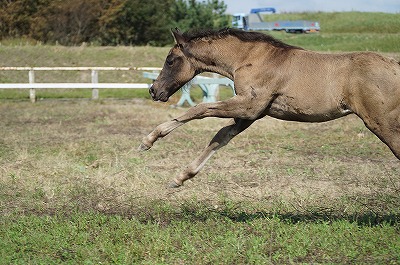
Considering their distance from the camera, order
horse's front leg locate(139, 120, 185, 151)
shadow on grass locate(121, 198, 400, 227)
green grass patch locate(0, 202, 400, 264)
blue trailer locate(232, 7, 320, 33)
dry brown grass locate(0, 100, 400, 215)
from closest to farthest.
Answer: green grass patch locate(0, 202, 400, 264) < horse's front leg locate(139, 120, 185, 151) < shadow on grass locate(121, 198, 400, 227) < dry brown grass locate(0, 100, 400, 215) < blue trailer locate(232, 7, 320, 33)

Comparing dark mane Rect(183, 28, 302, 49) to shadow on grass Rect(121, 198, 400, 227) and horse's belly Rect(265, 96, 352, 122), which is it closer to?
horse's belly Rect(265, 96, 352, 122)

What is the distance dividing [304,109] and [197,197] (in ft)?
6.89

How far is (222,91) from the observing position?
89.0 ft

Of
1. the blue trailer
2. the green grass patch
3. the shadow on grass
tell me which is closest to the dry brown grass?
the shadow on grass

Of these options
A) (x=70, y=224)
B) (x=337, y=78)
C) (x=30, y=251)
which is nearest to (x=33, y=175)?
(x=70, y=224)

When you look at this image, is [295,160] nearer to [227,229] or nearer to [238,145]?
[238,145]

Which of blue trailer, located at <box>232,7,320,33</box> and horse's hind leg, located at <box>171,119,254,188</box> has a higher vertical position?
horse's hind leg, located at <box>171,119,254,188</box>

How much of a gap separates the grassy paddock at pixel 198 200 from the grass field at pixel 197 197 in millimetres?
20

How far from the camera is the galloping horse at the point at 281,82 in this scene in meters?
7.02

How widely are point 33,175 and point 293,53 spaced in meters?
4.42

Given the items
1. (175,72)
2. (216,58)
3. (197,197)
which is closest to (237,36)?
(216,58)

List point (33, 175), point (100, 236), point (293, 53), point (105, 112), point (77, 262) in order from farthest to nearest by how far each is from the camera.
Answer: point (105, 112) < point (33, 175) < point (293, 53) < point (100, 236) < point (77, 262)

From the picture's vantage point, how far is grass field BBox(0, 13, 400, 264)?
20.4ft

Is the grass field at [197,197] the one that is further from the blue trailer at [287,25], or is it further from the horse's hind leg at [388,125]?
the blue trailer at [287,25]
